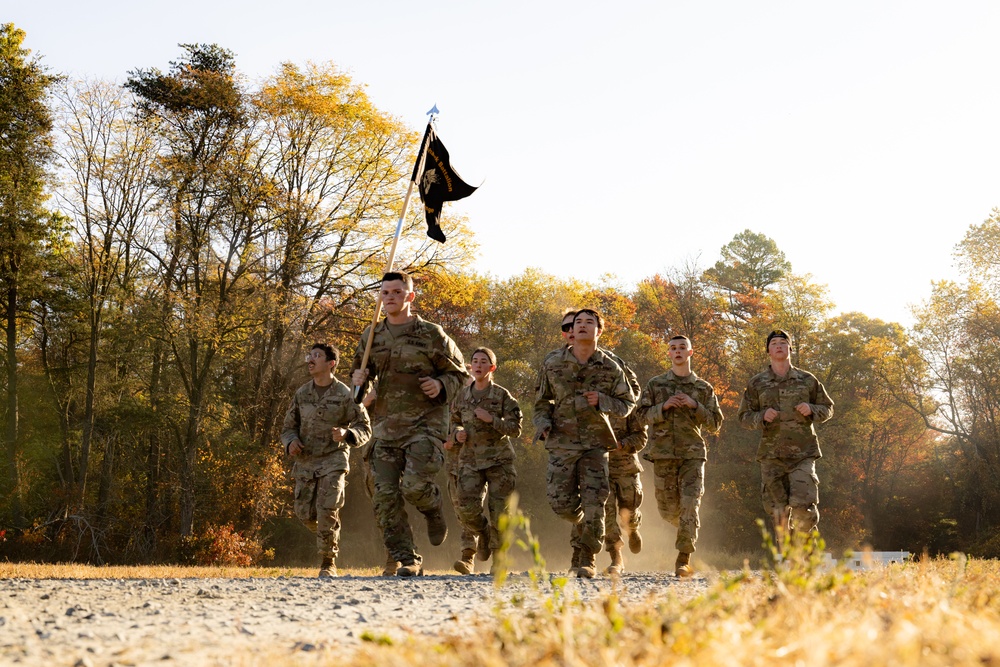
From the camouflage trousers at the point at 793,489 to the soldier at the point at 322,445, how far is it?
4611 millimetres

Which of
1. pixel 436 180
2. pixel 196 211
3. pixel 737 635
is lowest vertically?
pixel 737 635

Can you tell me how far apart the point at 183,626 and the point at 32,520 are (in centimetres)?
2853

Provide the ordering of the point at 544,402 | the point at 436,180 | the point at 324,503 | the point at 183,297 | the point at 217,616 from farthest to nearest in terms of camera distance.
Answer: the point at 183,297 → the point at 324,503 → the point at 436,180 → the point at 544,402 → the point at 217,616

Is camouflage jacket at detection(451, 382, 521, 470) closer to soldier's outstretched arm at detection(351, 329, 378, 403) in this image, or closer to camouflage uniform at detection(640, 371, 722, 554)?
camouflage uniform at detection(640, 371, 722, 554)

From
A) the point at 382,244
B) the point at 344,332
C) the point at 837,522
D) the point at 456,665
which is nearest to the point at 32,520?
the point at 344,332

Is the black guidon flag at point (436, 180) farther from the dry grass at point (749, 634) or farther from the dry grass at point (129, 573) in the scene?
the dry grass at point (749, 634)

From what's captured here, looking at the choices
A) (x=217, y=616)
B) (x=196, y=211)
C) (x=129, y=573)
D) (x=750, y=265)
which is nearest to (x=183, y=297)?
(x=196, y=211)

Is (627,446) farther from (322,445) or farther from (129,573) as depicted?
(129,573)

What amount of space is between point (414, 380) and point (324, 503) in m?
2.20

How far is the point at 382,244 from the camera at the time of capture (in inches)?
1165

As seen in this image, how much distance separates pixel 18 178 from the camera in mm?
29844

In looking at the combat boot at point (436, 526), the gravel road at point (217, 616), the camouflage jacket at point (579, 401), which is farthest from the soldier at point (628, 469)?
the gravel road at point (217, 616)

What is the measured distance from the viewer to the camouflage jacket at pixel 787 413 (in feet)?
39.2

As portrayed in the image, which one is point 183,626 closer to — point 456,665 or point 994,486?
point 456,665
